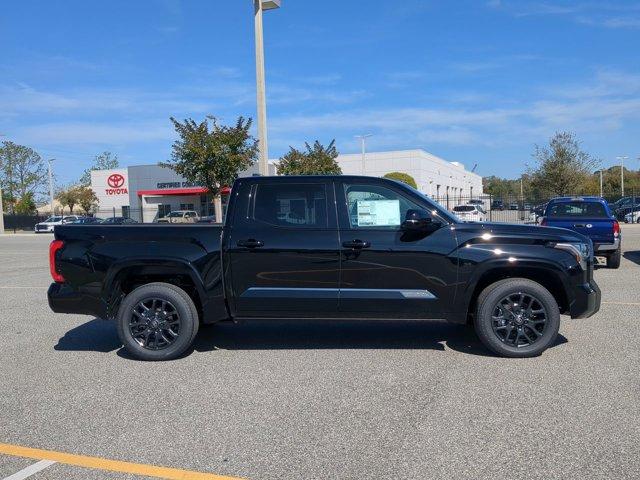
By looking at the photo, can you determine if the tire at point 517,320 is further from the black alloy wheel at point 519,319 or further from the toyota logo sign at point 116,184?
the toyota logo sign at point 116,184

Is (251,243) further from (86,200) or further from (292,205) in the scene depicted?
(86,200)

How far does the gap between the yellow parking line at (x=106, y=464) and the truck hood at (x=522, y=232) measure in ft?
11.6

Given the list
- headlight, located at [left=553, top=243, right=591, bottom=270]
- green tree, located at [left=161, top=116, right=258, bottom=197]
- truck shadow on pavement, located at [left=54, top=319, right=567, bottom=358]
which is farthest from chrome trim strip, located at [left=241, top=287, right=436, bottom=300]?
green tree, located at [left=161, top=116, right=258, bottom=197]

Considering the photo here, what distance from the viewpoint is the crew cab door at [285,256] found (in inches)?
231

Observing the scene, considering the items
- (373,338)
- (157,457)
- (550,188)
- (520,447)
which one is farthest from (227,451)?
(550,188)

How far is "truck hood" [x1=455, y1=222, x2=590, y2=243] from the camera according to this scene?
5.82 meters

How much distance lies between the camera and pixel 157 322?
237 inches

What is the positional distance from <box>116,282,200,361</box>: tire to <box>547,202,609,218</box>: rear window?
1045 centimetres

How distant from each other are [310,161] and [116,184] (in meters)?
26.1

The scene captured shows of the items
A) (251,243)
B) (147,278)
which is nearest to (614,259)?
(251,243)

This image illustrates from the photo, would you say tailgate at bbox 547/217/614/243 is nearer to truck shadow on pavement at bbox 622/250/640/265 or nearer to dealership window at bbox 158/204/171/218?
truck shadow on pavement at bbox 622/250/640/265

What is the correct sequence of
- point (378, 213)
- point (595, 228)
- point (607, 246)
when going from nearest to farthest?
1. point (378, 213)
2. point (607, 246)
3. point (595, 228)

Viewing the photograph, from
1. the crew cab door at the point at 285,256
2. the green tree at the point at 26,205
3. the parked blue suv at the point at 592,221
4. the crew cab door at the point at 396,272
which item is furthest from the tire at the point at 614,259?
the green tree at the point at 26,205

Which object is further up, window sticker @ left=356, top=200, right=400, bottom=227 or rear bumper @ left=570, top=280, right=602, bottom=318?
window sticker @ left=356, top=200, right=400, bottom=227
